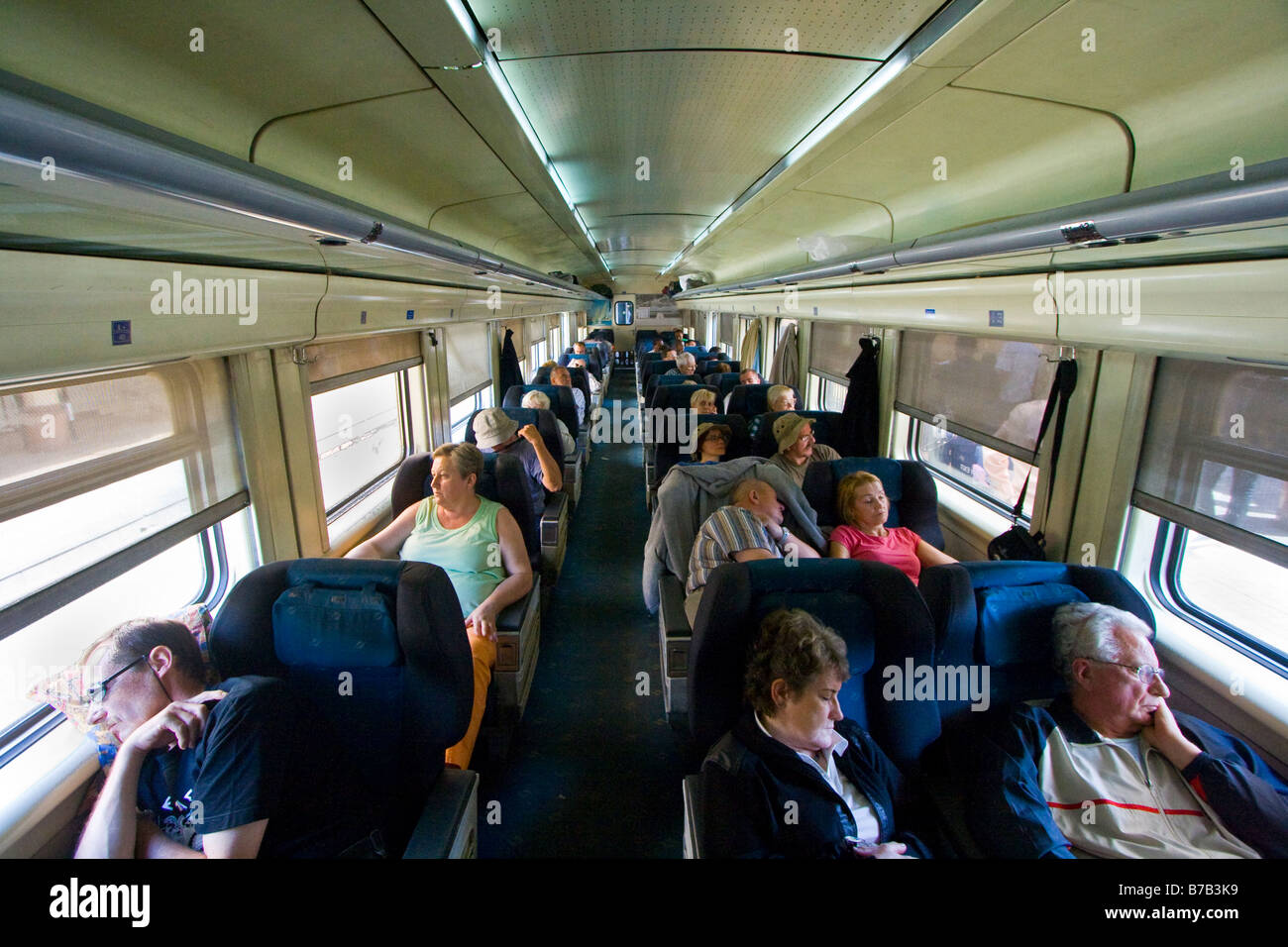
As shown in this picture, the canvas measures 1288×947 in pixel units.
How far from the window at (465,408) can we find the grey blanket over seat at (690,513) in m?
4.37

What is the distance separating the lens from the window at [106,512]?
5.84 ft

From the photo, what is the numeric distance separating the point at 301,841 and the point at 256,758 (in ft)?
1.14

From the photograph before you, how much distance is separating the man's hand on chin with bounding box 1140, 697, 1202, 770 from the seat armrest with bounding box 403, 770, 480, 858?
7.97 feet

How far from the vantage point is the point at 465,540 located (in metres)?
3.24

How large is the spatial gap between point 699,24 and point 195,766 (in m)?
2.91

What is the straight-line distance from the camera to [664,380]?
843cm

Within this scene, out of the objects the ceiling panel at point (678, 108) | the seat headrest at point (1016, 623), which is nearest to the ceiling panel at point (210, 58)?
the ceiling panel at point (678, 108)

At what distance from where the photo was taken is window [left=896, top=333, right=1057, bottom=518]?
3672 mm

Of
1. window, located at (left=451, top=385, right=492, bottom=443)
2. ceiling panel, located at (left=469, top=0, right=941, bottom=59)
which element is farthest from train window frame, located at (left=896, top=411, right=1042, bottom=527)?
window, located at (left=451, top=385, right=492, bottom=443)

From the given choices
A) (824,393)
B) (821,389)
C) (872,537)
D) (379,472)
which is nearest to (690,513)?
(872,537)

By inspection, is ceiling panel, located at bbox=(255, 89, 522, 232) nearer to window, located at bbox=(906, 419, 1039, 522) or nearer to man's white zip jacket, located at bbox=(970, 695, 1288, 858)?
man's white zip jacket, located at bbox=(970, 695, 1288, 858)
